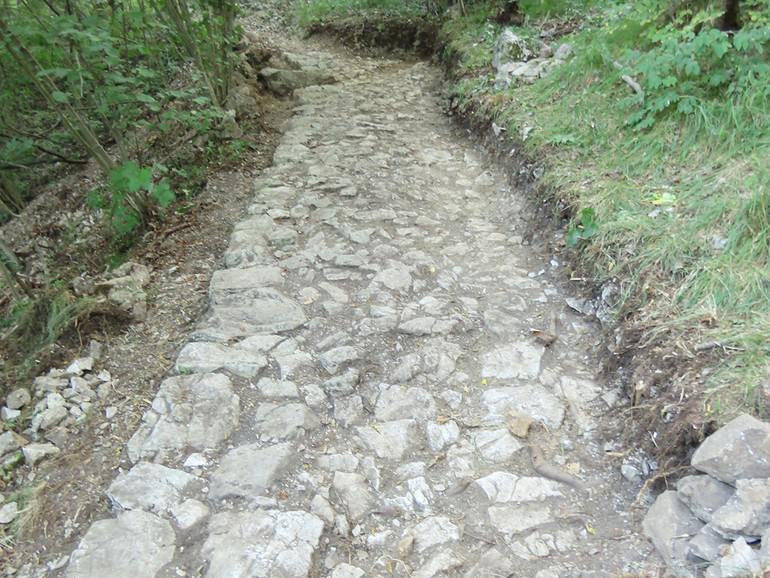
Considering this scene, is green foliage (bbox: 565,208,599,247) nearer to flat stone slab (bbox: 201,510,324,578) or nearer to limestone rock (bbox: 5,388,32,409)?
flat stone slab (bbox: 201,510,324,578)

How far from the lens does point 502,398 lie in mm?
2906

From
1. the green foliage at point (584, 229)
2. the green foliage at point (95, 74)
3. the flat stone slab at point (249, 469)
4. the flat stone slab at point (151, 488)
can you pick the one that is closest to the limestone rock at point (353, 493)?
the flat stone slab at point (249, 469)

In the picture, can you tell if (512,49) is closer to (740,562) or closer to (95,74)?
(95,74)

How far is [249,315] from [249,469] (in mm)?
1229

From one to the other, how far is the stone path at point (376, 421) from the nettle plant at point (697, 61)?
1.30 m

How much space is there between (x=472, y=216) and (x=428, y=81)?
3994 mm

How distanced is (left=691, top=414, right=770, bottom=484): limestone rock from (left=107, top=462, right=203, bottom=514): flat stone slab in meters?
2.14

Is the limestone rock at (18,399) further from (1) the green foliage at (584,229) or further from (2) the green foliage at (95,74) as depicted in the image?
(1) the green foliage at (584,229)

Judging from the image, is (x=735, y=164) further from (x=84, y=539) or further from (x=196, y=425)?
(x=84, y=539)

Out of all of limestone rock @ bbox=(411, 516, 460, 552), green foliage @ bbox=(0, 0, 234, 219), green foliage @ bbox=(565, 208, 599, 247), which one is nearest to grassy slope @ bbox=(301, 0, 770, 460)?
green foliage @ bbox=(565, 208, 599, 247)

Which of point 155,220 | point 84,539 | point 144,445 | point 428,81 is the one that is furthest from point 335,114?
point 84,539

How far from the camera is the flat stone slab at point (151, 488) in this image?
2.30 meters

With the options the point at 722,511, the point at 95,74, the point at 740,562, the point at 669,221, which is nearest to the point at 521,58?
the point at 669,221

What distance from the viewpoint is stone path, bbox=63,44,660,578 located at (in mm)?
2172
